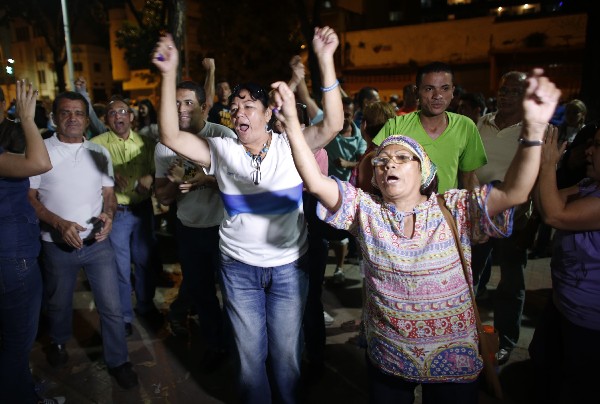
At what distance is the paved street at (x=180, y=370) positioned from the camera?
3347mm

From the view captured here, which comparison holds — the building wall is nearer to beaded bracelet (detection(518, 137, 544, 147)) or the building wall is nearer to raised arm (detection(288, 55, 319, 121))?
raised arm (detection(288, 55, 319, 121))

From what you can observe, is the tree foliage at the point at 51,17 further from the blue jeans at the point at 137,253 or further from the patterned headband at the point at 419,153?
the patterned headband at the point at 419,153

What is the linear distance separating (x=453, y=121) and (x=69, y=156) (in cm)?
310

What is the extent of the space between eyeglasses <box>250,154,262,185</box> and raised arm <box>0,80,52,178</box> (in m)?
1.32

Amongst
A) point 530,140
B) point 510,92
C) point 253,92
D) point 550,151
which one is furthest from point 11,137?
point 510,92

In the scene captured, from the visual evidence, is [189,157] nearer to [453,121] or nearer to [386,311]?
[386,311]

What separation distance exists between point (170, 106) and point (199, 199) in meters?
1.27

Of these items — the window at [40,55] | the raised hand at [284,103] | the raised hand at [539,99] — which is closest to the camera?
the raised hand at [539,99]

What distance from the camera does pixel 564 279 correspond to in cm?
245

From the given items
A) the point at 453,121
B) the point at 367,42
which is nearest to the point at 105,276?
the point at 453,121

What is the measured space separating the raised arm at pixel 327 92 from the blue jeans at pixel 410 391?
4.36ft

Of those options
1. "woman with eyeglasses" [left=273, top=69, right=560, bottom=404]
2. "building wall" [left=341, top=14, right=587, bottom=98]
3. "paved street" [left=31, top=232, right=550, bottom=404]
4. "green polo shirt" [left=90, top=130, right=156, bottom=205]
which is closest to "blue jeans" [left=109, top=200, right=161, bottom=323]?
"green polo shirt" [left=90, top=130, right=156, bottom=205]

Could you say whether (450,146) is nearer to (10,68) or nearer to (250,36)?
(10,68)

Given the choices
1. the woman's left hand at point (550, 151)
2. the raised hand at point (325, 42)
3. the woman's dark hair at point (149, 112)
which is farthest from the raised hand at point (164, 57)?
the woman's dark hair at point (149, 112)
